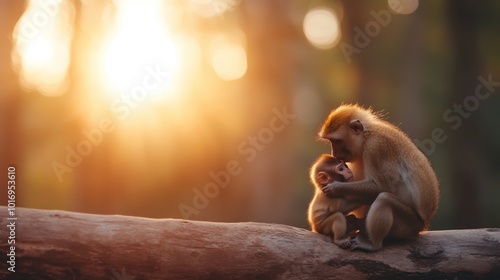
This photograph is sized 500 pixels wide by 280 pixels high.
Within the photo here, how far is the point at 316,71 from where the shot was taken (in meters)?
37.4

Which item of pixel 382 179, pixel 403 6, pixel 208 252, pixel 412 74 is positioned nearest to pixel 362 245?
pixel 382 179

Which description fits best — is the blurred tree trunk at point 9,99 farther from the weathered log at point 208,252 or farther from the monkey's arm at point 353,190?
the monkey's arm at point 353,190

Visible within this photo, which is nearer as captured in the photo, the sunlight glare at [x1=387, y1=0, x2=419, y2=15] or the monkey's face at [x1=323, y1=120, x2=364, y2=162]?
the monkey's face at [x1=323, y1=120, x2=364, y2=162]

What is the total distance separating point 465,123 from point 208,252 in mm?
23236

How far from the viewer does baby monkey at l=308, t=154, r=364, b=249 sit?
7941 millimetres

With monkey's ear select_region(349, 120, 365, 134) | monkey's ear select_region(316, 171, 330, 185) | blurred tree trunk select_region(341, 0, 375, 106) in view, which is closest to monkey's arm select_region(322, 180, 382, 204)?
monkey's ear select_region(316, 171, 330, 185)

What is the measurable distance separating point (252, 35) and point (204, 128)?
5795mm

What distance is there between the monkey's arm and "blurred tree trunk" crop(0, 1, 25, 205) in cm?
1995

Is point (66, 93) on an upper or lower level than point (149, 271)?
upper

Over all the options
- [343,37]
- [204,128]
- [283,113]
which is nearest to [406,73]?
[343,37]

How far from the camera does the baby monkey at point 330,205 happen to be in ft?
26.1

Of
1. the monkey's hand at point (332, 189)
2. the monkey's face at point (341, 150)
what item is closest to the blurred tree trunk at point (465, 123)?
the monkey's face at point (341, 150)

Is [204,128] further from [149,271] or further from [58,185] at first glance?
[149,271]

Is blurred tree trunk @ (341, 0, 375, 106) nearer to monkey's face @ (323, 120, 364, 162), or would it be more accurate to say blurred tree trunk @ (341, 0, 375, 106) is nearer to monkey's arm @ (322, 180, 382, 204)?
monkey's face @ (323, 120, 364, 162)
